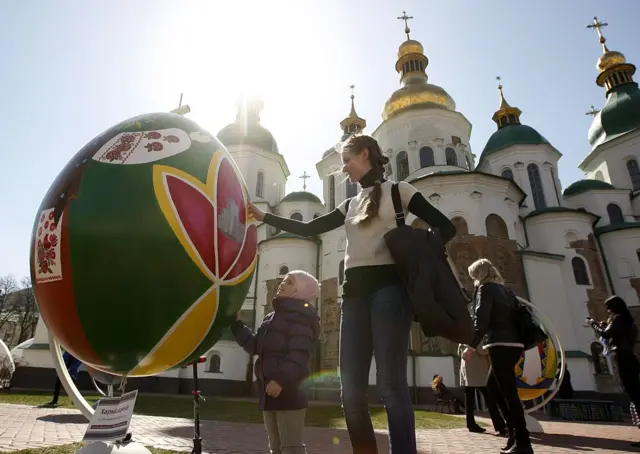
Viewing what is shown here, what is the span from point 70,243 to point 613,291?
25.9 m

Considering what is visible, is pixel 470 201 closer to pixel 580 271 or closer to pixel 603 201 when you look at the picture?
pixel 580 271

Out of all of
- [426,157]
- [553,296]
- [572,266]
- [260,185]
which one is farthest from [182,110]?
[260,185]

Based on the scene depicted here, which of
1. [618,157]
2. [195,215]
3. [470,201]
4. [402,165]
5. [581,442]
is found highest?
[618,157]

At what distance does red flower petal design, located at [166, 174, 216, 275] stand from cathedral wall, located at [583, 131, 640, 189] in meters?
32.1

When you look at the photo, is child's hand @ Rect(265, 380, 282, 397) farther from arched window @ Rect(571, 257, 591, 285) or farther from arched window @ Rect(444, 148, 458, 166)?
arched window @ Rect(444, 148, 458, 166)

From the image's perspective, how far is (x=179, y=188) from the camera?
260 centimetres

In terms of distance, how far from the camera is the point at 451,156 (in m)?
26.0

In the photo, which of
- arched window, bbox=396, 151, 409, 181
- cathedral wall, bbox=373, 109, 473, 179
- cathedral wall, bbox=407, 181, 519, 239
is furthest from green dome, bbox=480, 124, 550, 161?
cathedral wall, bbox=407, 181, 519, 239

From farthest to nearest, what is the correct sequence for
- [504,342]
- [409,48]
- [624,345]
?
[409,48], [624,345], [504,342]

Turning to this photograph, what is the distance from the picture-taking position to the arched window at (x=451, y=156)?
25750mm

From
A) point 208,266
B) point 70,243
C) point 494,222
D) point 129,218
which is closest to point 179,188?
point 129,218

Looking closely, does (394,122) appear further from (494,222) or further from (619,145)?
(619,145)

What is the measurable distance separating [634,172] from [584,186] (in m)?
3.76

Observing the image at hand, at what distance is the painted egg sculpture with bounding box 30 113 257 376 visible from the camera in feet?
7.89
